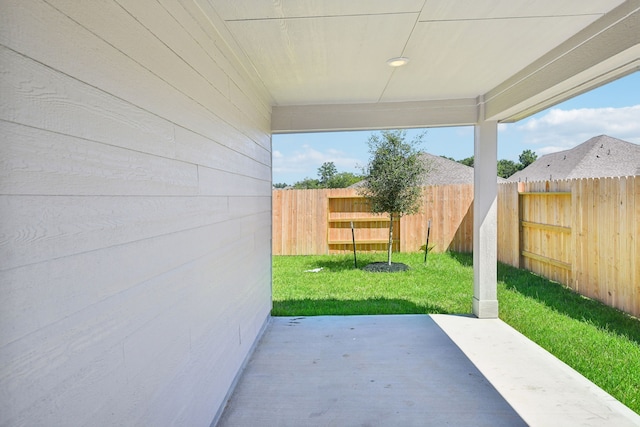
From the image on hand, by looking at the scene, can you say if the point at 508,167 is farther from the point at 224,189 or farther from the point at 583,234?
the point at 224,189

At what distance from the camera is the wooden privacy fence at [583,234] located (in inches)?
160

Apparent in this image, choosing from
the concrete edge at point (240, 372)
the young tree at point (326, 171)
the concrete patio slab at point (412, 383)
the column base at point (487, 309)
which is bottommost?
the concrete patio slab at point (412, 383)

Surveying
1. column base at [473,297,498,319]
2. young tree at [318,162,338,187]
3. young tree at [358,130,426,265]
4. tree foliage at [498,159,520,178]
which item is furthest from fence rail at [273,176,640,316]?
tree foliage at [498,159,520,178]

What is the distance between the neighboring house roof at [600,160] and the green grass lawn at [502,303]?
199 inches

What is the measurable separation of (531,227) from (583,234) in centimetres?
148

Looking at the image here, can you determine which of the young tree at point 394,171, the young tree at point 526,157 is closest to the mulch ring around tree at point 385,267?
the young tree at point 394,171

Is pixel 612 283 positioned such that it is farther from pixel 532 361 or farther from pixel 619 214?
pixel 532 361

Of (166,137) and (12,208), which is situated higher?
(166,137)

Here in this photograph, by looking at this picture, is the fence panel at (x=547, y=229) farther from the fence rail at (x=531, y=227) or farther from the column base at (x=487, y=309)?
the column base at (x=487, y=309)

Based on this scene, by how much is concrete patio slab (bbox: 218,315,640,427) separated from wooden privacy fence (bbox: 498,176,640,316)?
158cm

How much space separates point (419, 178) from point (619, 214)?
3.64 meters

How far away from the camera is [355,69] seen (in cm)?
307

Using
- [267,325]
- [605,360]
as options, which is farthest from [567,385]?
[267,325]

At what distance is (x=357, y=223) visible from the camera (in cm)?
877
